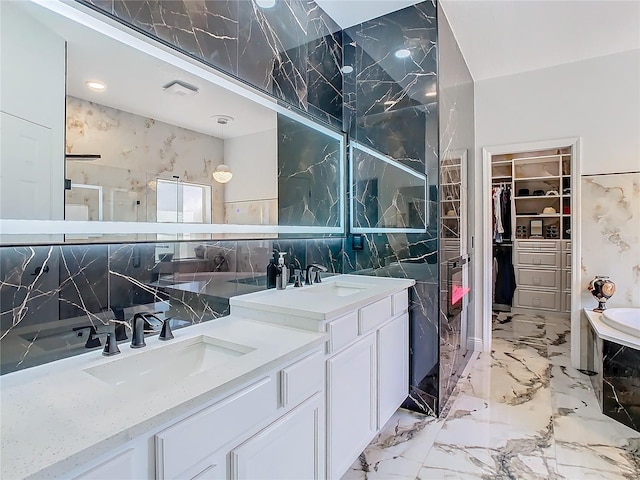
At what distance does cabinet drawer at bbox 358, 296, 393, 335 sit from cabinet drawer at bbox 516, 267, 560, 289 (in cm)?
408

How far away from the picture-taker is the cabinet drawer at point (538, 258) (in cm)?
503

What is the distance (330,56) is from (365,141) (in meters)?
0.70

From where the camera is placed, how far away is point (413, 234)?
8.34 feet

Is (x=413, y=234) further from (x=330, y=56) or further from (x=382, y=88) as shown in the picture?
(x=330, y=56)

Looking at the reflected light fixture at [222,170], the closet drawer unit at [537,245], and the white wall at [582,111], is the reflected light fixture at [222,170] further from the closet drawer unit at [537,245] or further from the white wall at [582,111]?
the closet drawer unit at [537,245]

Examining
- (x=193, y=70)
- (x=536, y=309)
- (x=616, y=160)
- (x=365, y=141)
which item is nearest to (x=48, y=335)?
(x=193, y=70)

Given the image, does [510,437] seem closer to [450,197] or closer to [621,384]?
[621,384]

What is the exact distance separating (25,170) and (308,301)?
120 centimetres

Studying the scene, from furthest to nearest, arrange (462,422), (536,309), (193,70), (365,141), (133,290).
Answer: (536,309)
(365,141)
(462,422)
(193,70)
(133,290)

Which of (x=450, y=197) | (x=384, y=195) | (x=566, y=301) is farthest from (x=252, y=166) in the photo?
(x=566, y=301)

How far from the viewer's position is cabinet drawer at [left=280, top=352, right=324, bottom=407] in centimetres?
121

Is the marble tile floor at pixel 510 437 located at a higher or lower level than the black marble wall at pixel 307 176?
lower

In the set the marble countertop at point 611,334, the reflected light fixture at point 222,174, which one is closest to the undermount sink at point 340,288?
the reflected light fixture at point 222,174

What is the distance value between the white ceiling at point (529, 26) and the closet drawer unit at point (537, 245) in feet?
8.68
